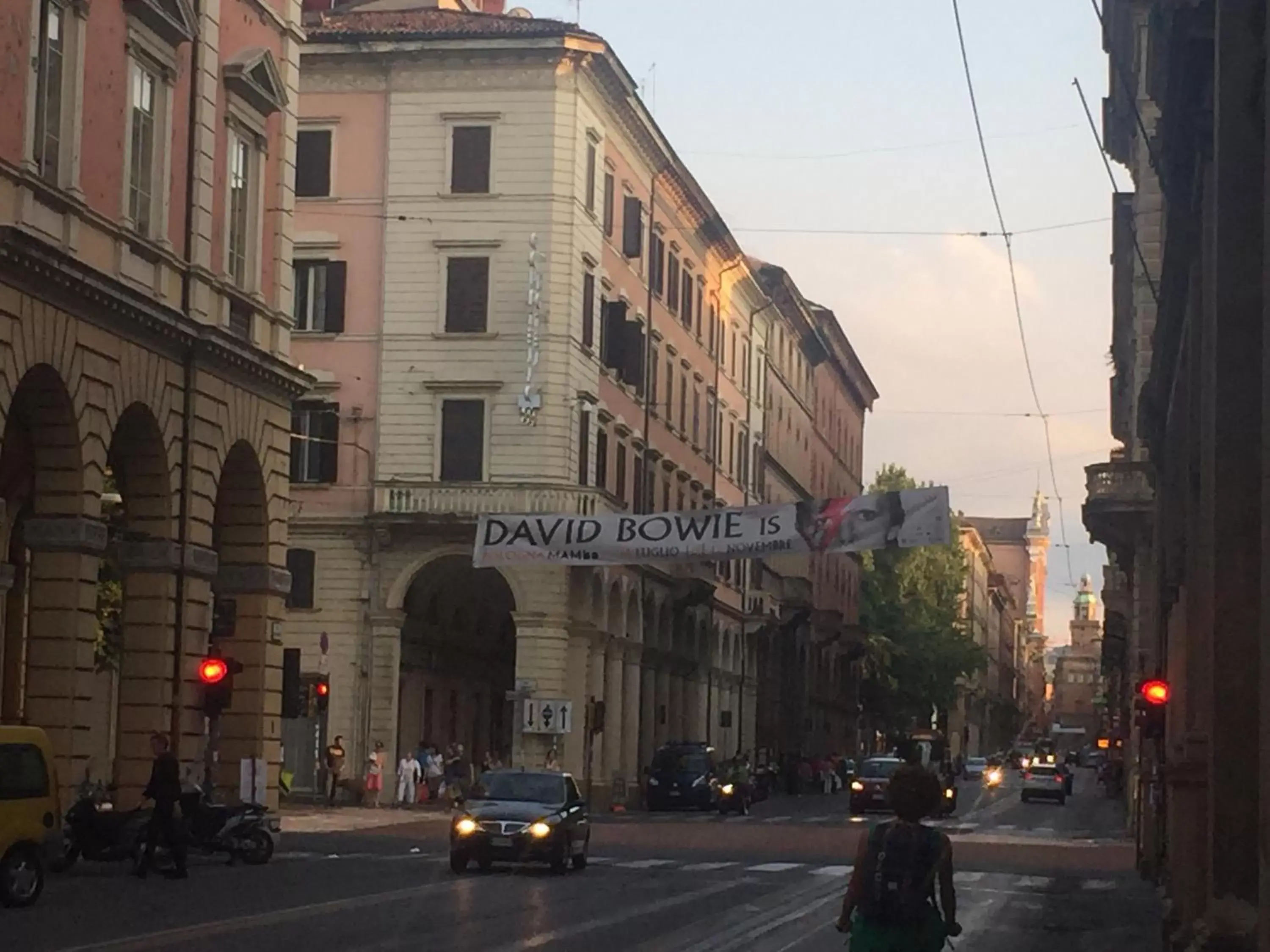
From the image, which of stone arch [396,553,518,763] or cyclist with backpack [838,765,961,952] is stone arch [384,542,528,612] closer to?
stone arch [396,553,518,763]

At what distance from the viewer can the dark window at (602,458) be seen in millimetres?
61500

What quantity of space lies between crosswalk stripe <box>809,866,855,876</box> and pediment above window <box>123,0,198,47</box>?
14778mm

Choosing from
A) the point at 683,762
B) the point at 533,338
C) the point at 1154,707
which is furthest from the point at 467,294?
the point at 1154,707

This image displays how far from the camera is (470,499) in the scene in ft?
190

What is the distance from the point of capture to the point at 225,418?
3659 centimetres

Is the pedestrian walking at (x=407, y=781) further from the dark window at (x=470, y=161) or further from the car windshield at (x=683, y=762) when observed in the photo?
the dark window at (x=470, y=161)

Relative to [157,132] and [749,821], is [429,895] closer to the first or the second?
[157,132]

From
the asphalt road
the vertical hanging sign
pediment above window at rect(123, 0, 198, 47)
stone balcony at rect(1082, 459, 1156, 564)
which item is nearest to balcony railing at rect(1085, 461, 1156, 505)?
stone balcony at rect(1082, 459, 1156, 564)

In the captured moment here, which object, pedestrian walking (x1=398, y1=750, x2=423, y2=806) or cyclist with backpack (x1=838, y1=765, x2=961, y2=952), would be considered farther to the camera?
pedestrian walking (x1=398, y1=750, x2=423, y2=806)

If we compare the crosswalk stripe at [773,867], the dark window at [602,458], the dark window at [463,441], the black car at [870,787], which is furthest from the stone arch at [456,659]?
the crosswalk stripe at [773,867]

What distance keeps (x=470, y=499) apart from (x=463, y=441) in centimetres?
148

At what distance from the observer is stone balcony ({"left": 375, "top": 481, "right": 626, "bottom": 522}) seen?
57.4m

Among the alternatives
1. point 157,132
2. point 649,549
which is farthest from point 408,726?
point 157,132

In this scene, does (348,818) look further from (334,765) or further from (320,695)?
(320,695)
